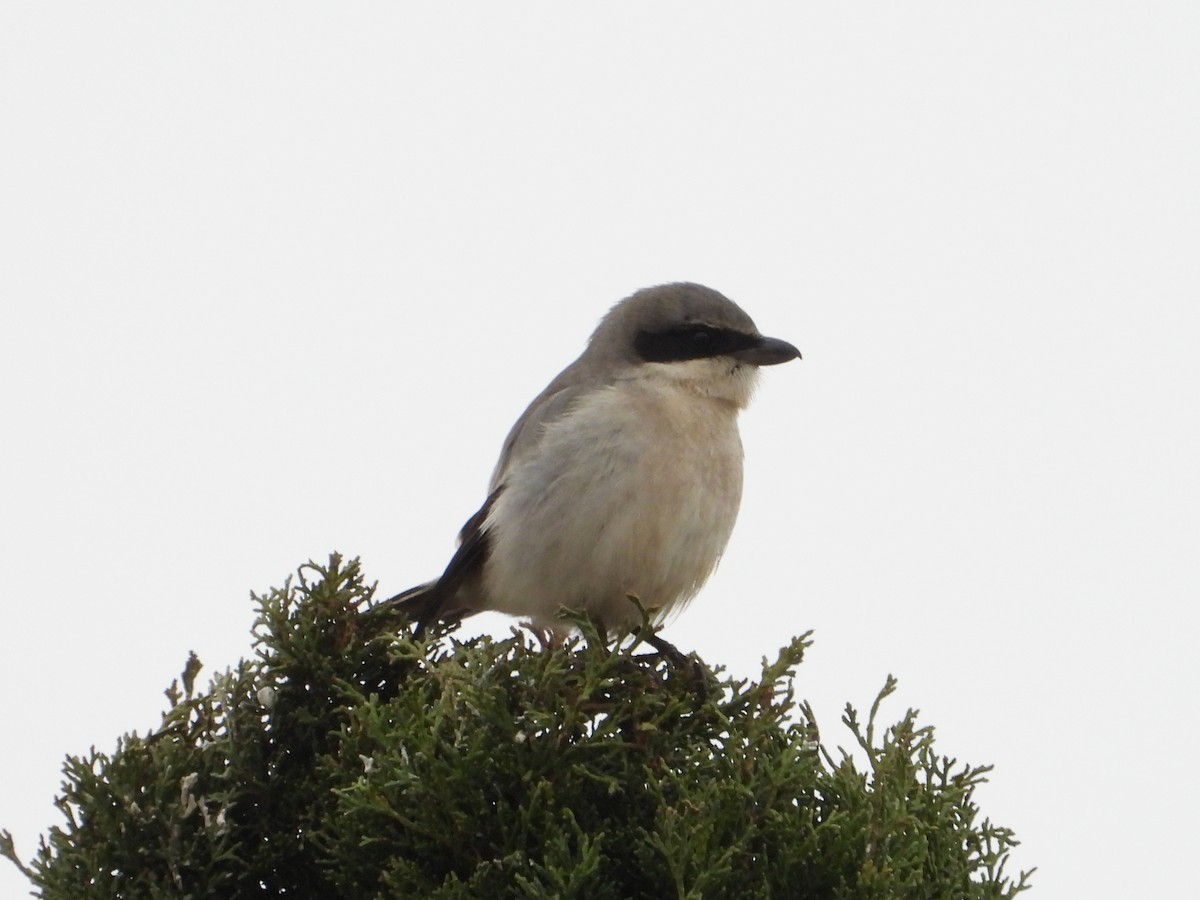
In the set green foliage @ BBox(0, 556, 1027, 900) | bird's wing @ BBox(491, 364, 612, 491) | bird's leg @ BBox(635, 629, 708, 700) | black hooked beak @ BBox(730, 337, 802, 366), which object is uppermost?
black hooked beak @ BBox(730, 337, 802, 366)

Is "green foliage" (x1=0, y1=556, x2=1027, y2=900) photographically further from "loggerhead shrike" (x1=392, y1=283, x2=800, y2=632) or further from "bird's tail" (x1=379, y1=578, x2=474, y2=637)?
"bird's tail" (x1=379, y1=578, x2=474, y2=637)

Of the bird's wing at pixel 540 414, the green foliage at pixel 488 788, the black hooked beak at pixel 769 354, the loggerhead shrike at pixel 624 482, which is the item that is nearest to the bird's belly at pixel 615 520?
the loggerhead shrike at pixel 624 482

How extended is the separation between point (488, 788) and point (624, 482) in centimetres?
188

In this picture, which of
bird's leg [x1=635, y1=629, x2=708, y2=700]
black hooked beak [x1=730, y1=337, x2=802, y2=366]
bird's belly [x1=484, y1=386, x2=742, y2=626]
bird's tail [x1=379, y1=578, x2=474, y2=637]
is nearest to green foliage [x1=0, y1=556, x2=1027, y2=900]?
bird's leg [x1=635, y1=629, x2=708, y2=700]

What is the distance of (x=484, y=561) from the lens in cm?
586

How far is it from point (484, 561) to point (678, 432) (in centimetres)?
102

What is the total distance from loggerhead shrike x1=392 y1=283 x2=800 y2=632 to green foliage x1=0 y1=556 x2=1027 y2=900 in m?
0.96

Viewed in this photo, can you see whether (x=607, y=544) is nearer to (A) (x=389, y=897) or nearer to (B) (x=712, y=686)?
(B) (x=712, y=686)

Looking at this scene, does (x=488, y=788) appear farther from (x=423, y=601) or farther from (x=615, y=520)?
(x=423, y=601)

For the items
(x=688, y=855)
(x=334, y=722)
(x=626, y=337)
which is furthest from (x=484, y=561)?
(x=688, y=855)

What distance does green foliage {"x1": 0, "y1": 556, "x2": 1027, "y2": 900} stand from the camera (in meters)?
3.61

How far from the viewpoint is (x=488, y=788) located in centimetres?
370

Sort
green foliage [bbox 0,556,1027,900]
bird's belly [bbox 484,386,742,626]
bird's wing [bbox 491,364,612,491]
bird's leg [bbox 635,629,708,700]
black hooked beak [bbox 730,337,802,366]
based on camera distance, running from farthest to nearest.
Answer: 1. black hooked beak [bbox 730,337,802,366]
2. bird's wing [bbox 491,364,612,491]
3. bird's belly [bbox 484,386,742,626]
4. bird's leg [bbox 635,629,708,700]
5. green foliage [bbox 0,556,1027,900]

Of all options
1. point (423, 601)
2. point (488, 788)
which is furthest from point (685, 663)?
point (423, 601)
